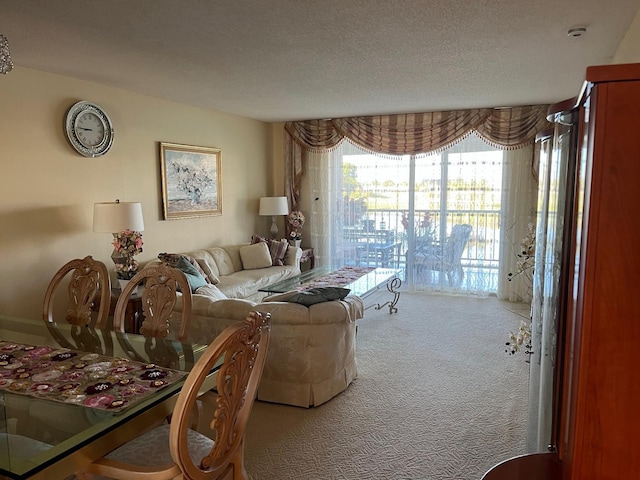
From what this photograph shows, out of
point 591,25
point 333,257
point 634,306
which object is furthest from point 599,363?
point 333,257

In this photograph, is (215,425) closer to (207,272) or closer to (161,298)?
(161,298)

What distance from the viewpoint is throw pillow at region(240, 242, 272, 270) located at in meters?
5.90

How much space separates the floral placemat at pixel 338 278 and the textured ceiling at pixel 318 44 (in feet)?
6.61

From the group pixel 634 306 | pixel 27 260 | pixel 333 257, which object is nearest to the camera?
pixel 634 306

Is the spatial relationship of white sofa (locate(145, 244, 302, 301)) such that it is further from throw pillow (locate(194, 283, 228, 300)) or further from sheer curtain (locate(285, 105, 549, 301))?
sheer curtain (locate(285, 105, 549, 301))

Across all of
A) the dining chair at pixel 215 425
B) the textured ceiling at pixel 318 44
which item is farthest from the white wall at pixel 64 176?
the dining chair at pixel 215 425

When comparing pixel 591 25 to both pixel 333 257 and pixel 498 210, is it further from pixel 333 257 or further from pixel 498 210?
pixel 333 257

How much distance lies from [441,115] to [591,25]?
3.31 m

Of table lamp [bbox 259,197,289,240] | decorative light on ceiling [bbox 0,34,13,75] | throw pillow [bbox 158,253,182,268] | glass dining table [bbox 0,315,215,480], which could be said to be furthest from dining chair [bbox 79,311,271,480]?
table lamp [bbox 259,197,289,240]

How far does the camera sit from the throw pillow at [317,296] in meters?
3.06

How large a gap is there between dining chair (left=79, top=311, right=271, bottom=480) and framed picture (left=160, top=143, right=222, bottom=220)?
3.70 metres

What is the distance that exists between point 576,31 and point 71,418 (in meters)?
3.34

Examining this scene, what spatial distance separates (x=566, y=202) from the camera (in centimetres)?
145

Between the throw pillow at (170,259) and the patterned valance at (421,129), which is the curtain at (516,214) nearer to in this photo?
the patterned valance at (421,129)
